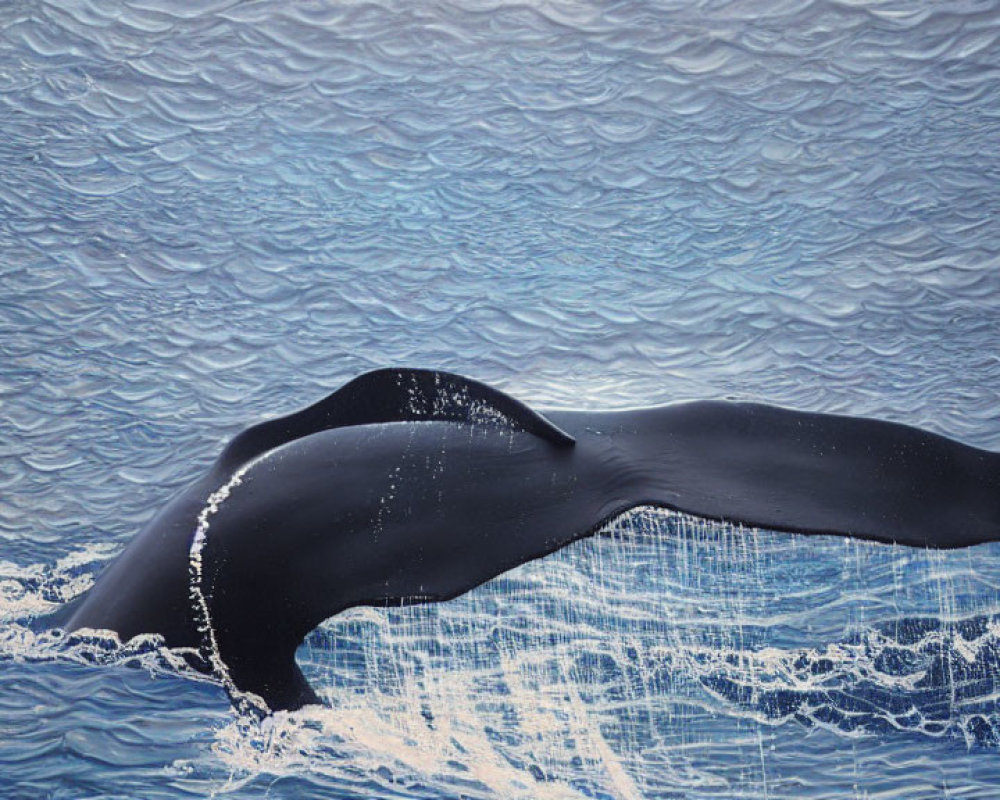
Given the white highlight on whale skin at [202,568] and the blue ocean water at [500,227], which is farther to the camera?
the blue ocean water at [500,227]

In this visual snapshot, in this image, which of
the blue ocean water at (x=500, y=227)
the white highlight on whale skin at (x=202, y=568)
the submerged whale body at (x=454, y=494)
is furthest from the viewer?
the blue ocean water at (x=500, y=227)

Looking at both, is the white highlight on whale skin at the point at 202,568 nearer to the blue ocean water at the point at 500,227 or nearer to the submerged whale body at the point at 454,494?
the submerged whale body at the point at 454,494

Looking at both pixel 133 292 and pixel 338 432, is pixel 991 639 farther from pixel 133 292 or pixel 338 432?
pixel 133 292

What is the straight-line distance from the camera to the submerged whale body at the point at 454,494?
256 centimetres

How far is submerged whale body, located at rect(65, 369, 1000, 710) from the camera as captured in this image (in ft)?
8.41

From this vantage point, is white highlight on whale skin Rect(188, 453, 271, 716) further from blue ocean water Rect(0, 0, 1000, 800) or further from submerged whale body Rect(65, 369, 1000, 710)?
blue ocean water Rect(0, 0, 1000, 800)

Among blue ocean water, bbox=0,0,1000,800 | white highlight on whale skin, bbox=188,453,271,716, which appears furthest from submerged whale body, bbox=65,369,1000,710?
blue ocean water, bbox=0,0,1000,800

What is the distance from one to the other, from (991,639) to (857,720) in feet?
2.91

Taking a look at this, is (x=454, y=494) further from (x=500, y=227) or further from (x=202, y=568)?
(x=500, y=227)

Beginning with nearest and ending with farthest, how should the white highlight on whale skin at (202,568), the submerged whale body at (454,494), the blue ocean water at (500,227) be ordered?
the submerged whale body at (454,494) < the white highlight on whale skin at (202,568) < the blue ocean water at (500,227)

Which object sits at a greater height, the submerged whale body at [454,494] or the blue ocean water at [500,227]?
the blue ocean water at [500,227]

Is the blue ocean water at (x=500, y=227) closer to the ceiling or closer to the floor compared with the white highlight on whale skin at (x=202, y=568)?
closer to the ceiling

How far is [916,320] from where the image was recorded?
617cm

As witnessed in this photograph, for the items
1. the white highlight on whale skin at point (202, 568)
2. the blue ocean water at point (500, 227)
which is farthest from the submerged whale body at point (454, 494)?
the blue ocean water at point (500, 227)
